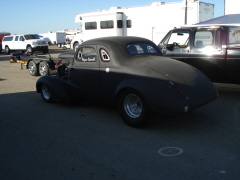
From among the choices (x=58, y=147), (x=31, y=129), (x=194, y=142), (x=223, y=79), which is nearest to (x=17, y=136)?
(x=31, y=129)

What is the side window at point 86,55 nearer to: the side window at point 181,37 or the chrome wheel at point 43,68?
the side window at point 181,37

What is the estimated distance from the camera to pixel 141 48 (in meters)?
6.16

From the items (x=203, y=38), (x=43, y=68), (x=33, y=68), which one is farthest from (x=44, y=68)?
(x=203, y=38)

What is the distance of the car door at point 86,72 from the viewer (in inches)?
234

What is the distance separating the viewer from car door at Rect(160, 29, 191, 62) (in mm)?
7980

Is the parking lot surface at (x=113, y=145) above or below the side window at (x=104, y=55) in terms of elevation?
below

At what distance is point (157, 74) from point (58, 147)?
2090 millimetres

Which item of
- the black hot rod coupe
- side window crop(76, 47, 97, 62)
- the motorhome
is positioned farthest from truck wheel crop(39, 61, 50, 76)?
the motorhome

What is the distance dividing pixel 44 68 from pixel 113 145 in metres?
7.92

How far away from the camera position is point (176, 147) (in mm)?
4324

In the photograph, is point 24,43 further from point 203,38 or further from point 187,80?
point 187,80

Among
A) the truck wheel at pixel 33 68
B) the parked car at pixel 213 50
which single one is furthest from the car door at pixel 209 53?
the truck wheel at pixel 33 68

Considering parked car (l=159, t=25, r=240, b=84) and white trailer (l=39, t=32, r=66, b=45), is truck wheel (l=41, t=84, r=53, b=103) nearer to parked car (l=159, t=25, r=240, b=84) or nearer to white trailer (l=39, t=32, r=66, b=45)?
parked car (l=159, t=25, r=240, b=84)

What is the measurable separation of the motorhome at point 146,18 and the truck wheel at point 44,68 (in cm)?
1006
